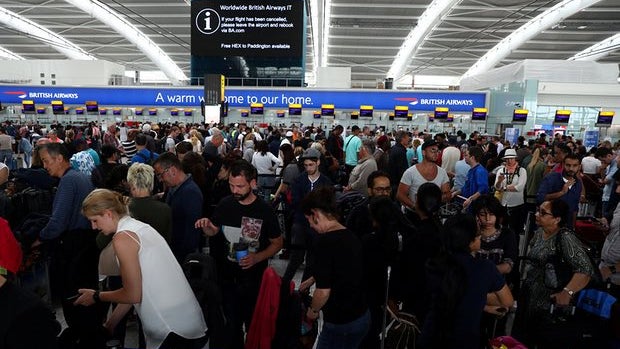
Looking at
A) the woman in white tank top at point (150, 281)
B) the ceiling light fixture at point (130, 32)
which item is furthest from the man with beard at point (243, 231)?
the ceiling light fixture at point (130, 32)

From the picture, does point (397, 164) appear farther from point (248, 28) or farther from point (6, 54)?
point (6, 54)

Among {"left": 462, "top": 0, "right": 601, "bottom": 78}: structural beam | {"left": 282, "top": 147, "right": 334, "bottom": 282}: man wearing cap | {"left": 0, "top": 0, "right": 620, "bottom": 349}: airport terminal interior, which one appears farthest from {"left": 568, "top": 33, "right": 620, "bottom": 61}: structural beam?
{"left": 282, "top": 147, "right": 334, "bottom": 282}: man wearing cap

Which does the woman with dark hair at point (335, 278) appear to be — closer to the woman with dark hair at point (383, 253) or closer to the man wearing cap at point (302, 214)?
the woman with dark hair at point (383, 253)

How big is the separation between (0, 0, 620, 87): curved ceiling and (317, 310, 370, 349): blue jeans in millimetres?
26058

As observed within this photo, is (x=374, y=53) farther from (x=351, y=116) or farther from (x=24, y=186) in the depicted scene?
(x=24, y=186)

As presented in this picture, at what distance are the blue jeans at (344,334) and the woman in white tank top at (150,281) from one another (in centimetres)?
69

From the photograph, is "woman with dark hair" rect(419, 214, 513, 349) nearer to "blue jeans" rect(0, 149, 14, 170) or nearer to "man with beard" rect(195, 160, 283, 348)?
Answer: "man with beard" rect(195, 160, 283, 348)

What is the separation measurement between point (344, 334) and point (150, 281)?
1.10m

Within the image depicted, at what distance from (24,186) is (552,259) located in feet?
17.0

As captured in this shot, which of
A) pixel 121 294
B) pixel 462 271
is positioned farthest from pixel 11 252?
pixel 462 271

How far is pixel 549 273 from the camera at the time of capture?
2.99 m

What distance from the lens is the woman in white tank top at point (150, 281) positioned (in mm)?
2139

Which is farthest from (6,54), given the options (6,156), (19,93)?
(6,156)

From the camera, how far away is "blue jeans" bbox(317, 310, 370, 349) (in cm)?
249
